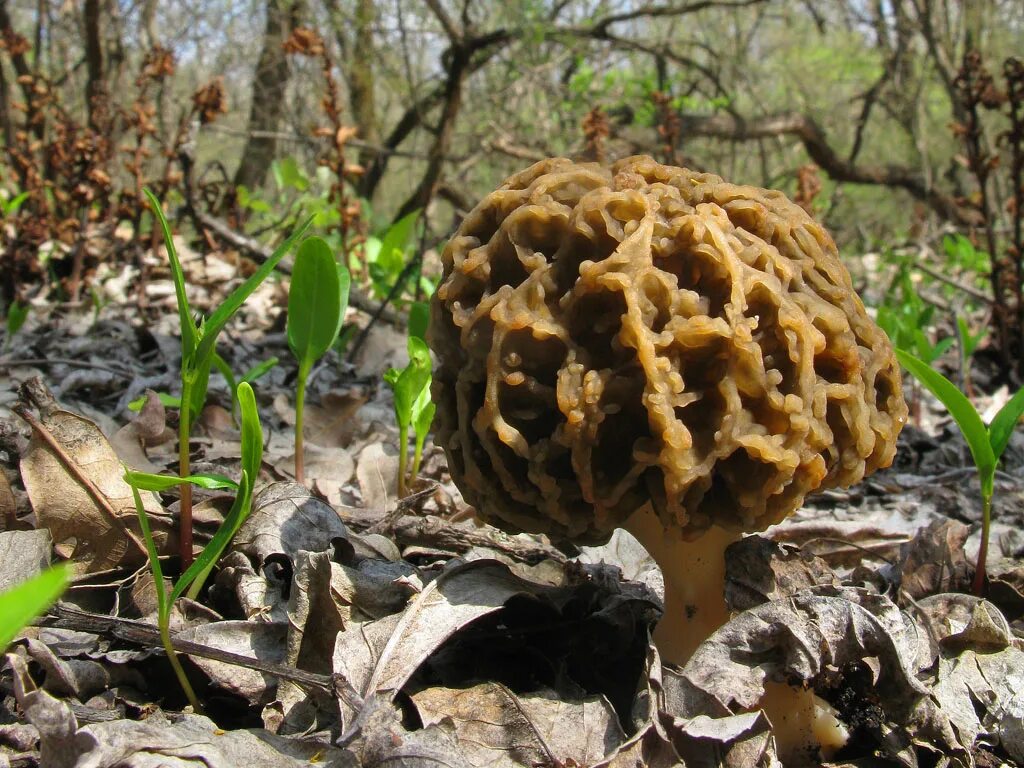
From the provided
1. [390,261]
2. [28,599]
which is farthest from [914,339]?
[28,599]

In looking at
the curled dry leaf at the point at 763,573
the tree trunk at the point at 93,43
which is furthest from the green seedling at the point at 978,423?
the tree trunk at the point at 93,43

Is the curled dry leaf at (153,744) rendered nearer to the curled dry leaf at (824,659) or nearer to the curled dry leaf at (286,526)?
the curled dry leaf at (286,526)

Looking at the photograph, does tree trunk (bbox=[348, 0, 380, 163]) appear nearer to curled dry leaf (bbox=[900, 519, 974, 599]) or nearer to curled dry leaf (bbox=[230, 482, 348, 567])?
curled dry leaf (bbox=[230, 482, 348, 567])

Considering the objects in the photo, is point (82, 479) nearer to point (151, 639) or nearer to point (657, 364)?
point (151, 639)

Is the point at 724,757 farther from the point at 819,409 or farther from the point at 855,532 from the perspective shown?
the point at 855,532

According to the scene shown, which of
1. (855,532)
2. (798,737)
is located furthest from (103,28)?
(798,737)

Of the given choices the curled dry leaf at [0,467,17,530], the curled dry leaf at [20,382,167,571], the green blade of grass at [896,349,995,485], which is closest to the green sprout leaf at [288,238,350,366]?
the curled dry leaf at [20,382,167,571]
